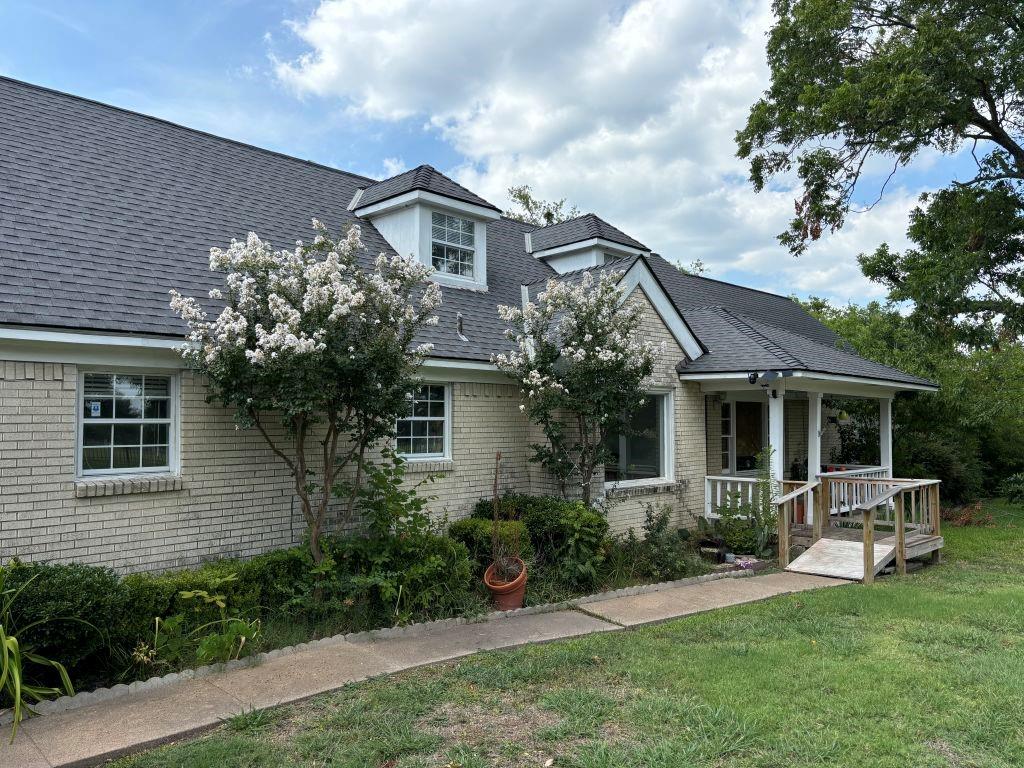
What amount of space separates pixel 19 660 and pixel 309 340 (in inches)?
128

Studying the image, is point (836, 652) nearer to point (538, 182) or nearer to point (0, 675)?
point (0, 675)

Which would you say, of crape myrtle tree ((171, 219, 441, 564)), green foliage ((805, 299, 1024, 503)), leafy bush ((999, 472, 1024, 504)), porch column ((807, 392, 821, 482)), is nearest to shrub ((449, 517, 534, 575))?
crape myrtle tree ((171, 219, 441, 564))

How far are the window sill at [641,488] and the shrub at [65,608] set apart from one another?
752cm

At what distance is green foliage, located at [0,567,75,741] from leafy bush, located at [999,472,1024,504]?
21727 mm

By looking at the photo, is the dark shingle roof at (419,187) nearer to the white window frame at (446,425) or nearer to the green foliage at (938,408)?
the white window frame at (446,425)

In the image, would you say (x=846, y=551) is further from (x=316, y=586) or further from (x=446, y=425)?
(x=316, y=586)

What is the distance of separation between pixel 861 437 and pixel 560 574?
45.0 ft

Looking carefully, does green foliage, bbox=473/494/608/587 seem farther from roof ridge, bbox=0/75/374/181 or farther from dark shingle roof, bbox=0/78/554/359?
roof ridge, bbox=0/75/374/181

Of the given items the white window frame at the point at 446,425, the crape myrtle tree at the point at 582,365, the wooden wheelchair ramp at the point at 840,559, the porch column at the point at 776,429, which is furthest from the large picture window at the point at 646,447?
the white window frame at the point at 446,425

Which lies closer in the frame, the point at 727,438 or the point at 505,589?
the point at 505,589

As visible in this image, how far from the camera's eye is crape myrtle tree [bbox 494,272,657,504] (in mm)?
9875

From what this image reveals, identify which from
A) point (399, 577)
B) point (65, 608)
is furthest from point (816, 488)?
point (65, 608)

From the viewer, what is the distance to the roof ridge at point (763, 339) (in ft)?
39.7

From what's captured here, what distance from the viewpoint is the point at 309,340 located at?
6.53 metres
